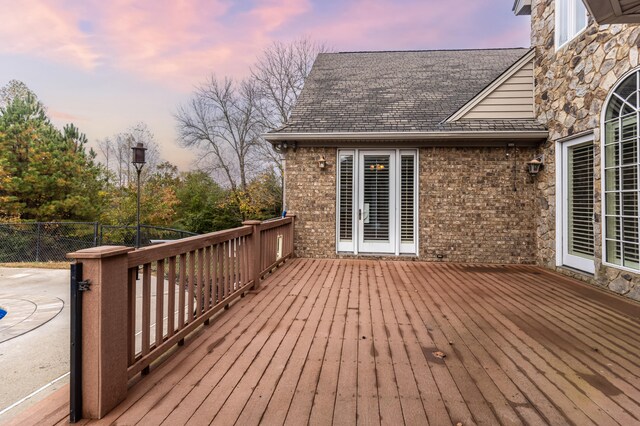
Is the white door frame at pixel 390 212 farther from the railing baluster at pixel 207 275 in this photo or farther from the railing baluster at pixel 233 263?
the railing baluster at pixel 207 275

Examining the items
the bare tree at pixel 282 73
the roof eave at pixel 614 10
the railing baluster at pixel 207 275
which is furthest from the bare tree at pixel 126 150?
the roof eave at pixel 614 10

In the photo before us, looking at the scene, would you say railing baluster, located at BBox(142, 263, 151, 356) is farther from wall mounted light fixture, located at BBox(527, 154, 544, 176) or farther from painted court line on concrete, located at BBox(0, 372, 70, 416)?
wall mounted light fixture, located at BBox(527, 154, 544, 176)

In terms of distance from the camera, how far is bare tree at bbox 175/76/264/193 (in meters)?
19.2

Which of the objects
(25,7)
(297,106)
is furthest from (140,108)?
(297,106)

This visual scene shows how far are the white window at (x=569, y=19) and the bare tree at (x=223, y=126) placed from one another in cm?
1576

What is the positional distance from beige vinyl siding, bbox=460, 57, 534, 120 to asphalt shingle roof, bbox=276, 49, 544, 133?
0.63 ft

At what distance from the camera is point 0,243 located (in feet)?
36.3

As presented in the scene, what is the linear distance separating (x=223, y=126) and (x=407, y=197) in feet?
52.7

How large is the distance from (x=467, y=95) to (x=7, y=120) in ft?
57.4

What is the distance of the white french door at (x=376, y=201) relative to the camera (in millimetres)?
6621

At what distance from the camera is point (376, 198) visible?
22.0 feet

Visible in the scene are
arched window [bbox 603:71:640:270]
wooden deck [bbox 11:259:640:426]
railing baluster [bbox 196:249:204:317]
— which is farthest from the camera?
arched window [bbox 603:71:640:270]

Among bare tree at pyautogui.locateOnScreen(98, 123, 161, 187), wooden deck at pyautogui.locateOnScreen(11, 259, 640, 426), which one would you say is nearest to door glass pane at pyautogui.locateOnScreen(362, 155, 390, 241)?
wooden deck at pyautogui.locateOnScreen(11, 259, 640, 426)

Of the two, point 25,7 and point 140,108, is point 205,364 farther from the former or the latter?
point 140,108
